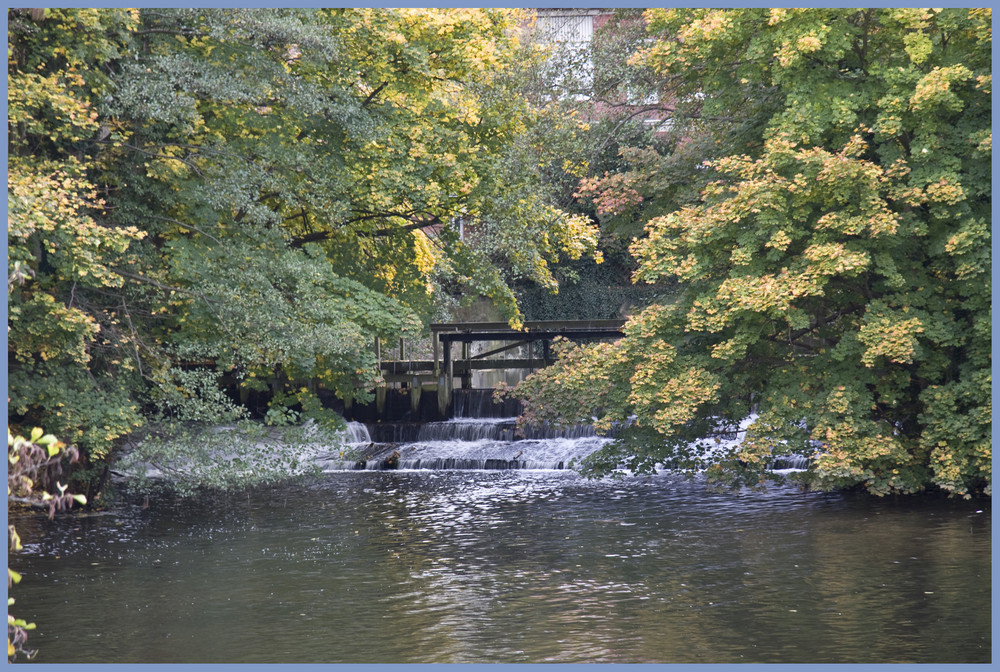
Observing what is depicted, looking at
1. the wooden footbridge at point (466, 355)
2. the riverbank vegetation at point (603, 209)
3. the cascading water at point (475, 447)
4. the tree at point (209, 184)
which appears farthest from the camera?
the wooden footbridge at point (466, 355)

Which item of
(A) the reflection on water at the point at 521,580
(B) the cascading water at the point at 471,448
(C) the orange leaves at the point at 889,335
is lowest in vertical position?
(A) the reflection on water at the point at 521,580

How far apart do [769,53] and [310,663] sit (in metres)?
9.69

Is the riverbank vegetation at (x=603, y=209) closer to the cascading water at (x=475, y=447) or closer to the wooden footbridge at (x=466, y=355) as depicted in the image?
the cascading water at (x=475, y=447)

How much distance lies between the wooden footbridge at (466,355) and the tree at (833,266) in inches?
400

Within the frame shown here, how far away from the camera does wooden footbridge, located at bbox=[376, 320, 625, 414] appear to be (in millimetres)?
25672

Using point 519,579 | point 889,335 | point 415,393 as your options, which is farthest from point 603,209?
point 415,393

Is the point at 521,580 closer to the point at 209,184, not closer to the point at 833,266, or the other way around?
the point at 833,266

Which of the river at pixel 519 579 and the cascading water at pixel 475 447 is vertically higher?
the cascading water at pixel 475 447

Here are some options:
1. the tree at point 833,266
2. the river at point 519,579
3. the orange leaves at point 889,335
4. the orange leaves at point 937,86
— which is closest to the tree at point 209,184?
the river at point 519,579

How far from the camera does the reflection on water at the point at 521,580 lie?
9.06 meters

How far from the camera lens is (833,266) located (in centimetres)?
1337

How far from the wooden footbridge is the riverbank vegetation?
9185mm

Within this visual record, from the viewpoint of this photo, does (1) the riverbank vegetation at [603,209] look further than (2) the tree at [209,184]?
Yes

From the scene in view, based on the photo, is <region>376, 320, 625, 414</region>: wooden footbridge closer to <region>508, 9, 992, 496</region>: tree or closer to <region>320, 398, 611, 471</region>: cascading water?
<region>320, 398, 611, 471</region>: cascading water
